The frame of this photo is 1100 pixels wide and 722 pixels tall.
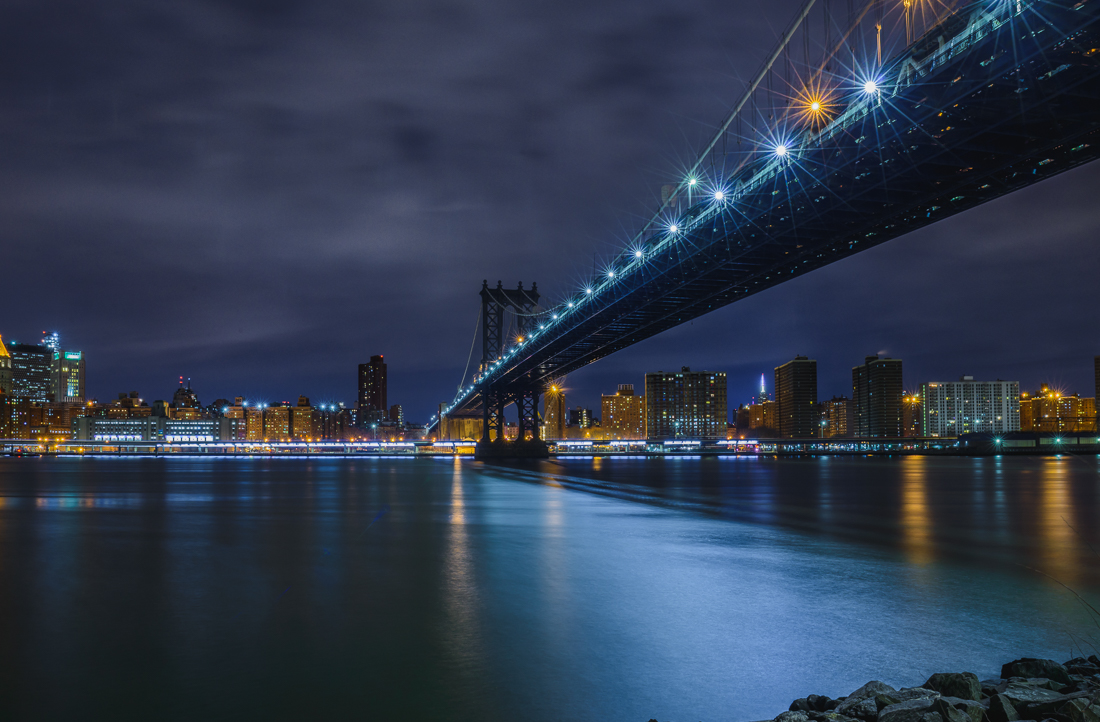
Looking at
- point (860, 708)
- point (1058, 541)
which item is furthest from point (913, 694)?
point (1058, 541)

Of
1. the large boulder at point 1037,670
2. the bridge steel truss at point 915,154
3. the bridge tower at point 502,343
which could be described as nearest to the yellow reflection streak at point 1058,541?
the large boulder at point 1037,670

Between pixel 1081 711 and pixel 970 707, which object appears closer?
pixel 1081 711

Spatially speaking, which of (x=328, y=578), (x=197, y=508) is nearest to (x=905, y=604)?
(x=328, y=578)

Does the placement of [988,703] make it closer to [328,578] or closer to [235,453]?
[328,578]

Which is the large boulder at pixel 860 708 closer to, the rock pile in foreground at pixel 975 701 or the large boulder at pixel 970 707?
the rock pile in foreground at pixel 975 701

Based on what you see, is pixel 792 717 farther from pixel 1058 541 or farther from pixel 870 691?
pixel 1058 541

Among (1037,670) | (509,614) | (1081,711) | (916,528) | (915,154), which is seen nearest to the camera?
(1081,711)

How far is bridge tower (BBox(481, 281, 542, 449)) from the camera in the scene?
99625 millimetres

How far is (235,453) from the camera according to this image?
408ft

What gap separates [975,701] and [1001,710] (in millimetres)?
165

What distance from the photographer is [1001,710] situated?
5.18m

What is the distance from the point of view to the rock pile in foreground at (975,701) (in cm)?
501

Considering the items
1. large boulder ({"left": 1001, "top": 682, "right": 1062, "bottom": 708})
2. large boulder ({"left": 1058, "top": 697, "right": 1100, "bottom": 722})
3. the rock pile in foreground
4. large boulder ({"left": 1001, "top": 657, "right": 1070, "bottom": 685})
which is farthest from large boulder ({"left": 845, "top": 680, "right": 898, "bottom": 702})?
large boulder ({"left": 1001, "top": 657, "right": 1070, "bottom": 685})

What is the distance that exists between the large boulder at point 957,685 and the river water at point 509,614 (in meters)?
0.73
